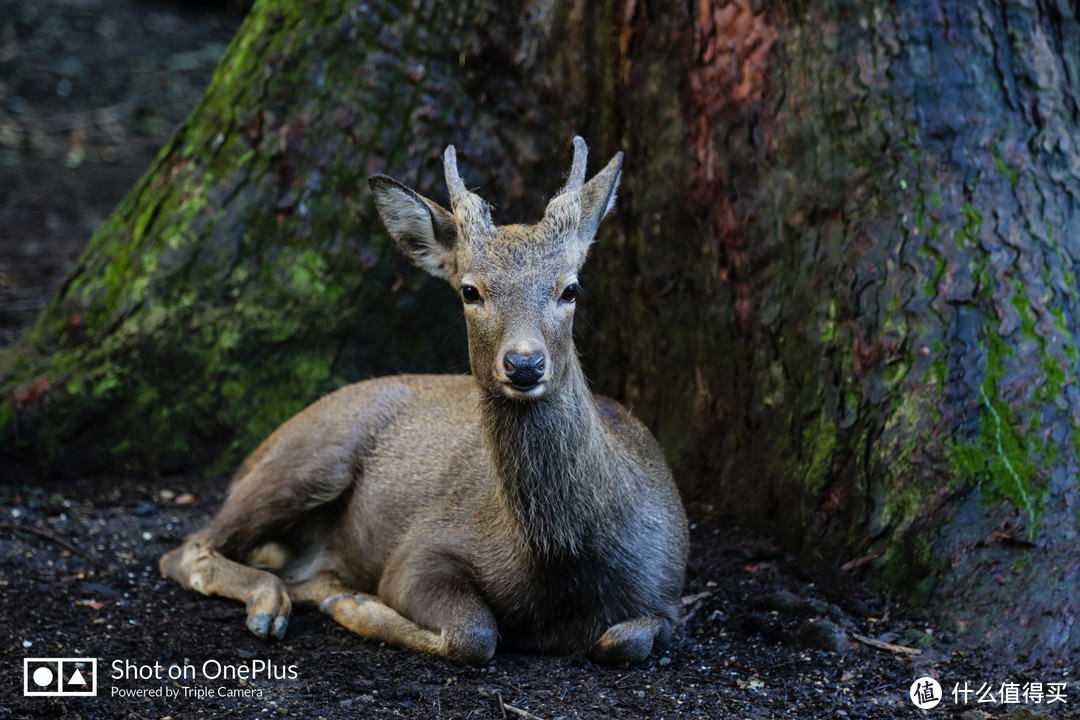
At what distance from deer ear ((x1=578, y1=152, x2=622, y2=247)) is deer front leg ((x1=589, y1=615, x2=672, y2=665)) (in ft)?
5.59

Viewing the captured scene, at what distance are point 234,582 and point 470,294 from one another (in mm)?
2093

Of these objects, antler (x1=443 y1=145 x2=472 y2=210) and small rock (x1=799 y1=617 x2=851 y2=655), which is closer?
small rock (x1=799 y1=617 x2=851 y2=655)

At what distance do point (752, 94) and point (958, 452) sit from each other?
214cm

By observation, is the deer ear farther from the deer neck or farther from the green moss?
the green moss

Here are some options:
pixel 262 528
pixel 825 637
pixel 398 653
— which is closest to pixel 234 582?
pixel 262 528

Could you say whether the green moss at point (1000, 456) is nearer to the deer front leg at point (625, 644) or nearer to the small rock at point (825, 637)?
the small rock at point (825, 637)

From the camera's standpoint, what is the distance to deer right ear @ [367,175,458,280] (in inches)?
202

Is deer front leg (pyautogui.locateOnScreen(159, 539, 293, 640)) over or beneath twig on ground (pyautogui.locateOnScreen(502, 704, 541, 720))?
over

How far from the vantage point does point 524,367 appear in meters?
4.49

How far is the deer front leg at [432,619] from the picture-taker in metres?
4.98

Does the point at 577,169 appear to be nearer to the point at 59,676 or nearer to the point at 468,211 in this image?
the point at 468,211

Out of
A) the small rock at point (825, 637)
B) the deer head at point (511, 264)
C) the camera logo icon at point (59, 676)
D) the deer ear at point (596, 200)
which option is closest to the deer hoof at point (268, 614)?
the camera logo icon at point (59, 676)

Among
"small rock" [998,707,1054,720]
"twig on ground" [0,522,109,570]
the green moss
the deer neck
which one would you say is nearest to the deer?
the deer neck

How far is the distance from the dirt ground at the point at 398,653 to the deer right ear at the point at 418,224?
1798mm
